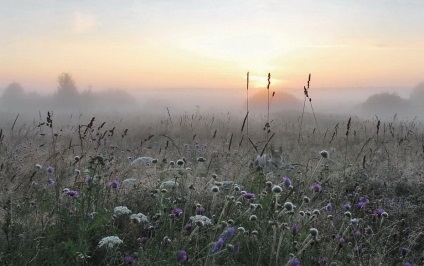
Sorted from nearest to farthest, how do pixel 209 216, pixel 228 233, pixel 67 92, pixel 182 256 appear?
pixel 182 256 → pixel 228 233 → pixel 209 216 → pixel 67 92

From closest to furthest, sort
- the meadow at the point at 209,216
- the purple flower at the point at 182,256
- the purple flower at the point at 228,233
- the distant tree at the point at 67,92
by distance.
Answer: the purple flower at the point at 182,256 < the purple flower at the point at 228,233 < the meadow at the point at 209,216 < the distant tree at the point at 67,92

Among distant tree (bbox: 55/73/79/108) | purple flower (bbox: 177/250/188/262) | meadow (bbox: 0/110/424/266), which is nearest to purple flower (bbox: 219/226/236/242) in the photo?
meadow (bbox: 0/110/424/266)

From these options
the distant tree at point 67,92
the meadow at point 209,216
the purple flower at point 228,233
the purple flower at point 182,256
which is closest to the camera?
the purple flower at point 182,256

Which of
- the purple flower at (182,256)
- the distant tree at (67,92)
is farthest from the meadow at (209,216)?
the distant tree at (67,92)

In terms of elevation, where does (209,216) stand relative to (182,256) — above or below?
below

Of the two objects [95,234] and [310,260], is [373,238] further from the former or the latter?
[95,234]

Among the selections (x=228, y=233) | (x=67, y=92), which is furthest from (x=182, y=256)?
(x=67, y=92)

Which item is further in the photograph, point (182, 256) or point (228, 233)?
point (228, 233)

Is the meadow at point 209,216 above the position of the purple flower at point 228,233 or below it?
below

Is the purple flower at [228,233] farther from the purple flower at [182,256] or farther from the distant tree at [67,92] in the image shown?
the distant tree at [67,92]

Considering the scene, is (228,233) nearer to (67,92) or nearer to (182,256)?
(182,256)

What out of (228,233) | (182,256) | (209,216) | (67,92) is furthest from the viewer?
(67,92)

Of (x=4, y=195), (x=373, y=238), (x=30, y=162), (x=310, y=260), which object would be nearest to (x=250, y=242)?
(x=310, y=260)

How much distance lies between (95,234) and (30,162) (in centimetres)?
462
